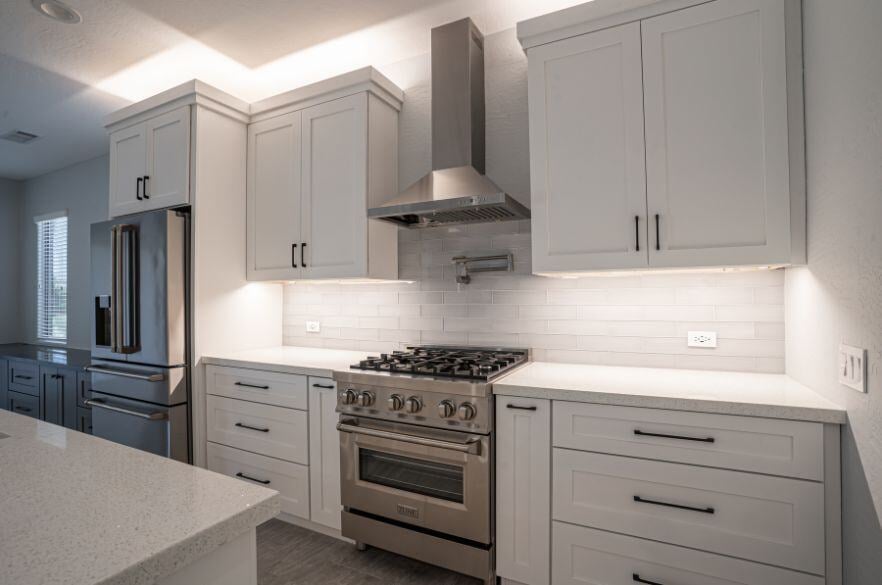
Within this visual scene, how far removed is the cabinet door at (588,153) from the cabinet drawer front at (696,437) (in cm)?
65

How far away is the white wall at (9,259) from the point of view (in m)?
5.41

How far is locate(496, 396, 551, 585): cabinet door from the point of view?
6.20ft

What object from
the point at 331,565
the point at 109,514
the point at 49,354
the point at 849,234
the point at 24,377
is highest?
the point at 849,234

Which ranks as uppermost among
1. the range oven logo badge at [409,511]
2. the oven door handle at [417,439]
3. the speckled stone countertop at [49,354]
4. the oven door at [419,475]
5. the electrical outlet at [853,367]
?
the electrical outlet at [853,367]

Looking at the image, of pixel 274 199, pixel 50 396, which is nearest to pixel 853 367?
pixel 274 199

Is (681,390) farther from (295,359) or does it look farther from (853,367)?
(295,359)

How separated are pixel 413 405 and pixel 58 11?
2769 millimetres

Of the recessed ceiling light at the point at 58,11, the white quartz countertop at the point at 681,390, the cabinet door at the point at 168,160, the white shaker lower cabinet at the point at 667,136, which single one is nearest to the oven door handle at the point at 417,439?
the white quartz countertop at the point at 681,390

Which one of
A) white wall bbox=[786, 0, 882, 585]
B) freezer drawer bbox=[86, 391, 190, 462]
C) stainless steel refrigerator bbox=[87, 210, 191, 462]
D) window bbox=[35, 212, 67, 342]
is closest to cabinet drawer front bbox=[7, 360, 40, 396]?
window bbox=[35, 212, 67, 342]

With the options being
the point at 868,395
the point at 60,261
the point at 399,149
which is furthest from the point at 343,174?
the point at 60,261

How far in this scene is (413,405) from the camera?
210 cm

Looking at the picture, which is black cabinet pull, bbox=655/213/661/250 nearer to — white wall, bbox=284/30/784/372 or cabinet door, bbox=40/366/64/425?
white wall, bbox=284/30/784/372

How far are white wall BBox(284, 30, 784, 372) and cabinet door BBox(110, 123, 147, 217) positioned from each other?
1212 mm

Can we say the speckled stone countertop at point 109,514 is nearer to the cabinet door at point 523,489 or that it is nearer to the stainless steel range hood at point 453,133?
the cabinet door at point 523,489
